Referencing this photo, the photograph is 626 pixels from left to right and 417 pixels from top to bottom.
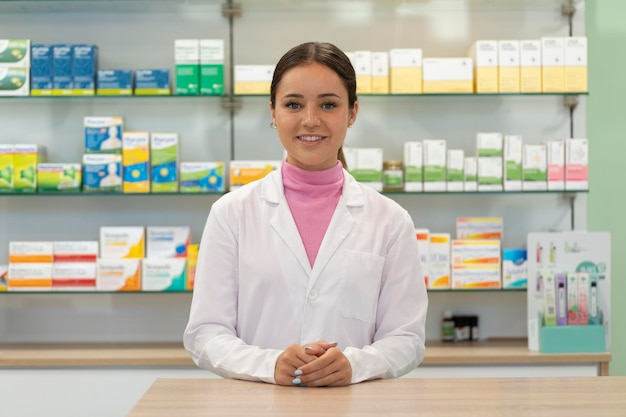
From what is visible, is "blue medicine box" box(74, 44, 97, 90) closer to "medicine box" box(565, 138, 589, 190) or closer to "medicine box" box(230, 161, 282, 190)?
"medicine box" box(230, 161, 282, 190)

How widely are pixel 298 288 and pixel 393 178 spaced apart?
80.9 inches

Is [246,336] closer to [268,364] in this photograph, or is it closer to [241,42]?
[268,364]

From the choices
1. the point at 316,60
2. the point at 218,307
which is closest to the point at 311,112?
the point at 316,60

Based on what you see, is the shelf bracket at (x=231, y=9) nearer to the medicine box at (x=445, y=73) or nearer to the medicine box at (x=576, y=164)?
the medicine box at (x=445, y=73)

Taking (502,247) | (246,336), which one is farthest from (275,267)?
(502,247)

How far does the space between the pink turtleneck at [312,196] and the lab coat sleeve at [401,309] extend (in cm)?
19

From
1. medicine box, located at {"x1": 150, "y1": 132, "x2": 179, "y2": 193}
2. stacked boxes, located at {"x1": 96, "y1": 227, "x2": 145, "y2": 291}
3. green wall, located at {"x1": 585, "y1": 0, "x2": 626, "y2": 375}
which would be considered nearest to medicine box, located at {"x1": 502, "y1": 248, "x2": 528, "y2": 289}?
green wall, located at {"x1": 585, "y1": 0, "x2": 626, "y2": 375}

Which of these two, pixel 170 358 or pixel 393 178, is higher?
pixel 393 178

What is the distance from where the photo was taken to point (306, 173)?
88.4 inches

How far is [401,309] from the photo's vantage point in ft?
7.17

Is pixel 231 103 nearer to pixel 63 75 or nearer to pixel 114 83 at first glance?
pixel 114 83

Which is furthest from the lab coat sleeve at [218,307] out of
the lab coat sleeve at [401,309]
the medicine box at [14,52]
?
the medicine box at [14,52]

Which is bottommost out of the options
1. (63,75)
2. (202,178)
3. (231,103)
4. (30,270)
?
(30,270)

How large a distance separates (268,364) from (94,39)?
295cm
